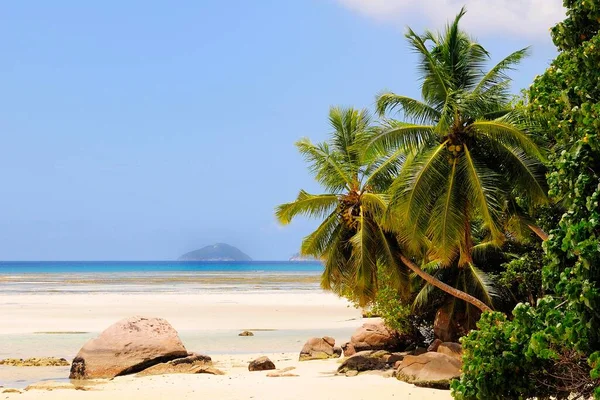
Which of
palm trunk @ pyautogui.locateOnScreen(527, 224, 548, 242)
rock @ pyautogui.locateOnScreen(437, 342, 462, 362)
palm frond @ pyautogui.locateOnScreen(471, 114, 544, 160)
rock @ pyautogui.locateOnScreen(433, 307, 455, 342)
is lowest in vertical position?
rock @ pyautogui.locateOnScreen(437, 342, 462, 362)

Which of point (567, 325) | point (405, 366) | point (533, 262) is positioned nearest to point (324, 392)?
point (405, 366)

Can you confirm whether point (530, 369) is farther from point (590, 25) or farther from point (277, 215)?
point (277, 215)

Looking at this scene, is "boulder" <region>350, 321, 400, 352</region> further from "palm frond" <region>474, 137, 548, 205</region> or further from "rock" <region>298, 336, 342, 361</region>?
"palm frond" <region>474, 137, 548, 205</region>

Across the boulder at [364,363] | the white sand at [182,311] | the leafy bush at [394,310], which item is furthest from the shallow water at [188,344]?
the boulder at [364,363]

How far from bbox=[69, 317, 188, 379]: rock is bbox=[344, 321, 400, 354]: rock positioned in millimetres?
5622

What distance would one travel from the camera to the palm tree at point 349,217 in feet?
70.2

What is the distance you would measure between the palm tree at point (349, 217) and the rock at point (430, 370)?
11.1 feet

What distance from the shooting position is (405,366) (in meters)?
18.8

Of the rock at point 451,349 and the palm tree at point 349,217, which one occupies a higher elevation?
the palm tree at point 349,217

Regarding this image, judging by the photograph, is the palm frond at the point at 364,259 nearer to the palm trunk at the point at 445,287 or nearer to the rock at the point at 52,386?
the palm trunk at the point at 445,287

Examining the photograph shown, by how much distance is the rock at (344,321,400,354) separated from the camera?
2400 centimetres

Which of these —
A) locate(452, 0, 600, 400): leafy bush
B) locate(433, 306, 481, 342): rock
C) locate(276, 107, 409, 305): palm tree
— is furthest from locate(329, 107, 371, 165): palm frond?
locate(452, 0, 600, 400): leafy bush

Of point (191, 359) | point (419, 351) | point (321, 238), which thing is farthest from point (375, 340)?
point (191, 359)

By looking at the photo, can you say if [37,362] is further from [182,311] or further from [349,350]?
[182,311]
